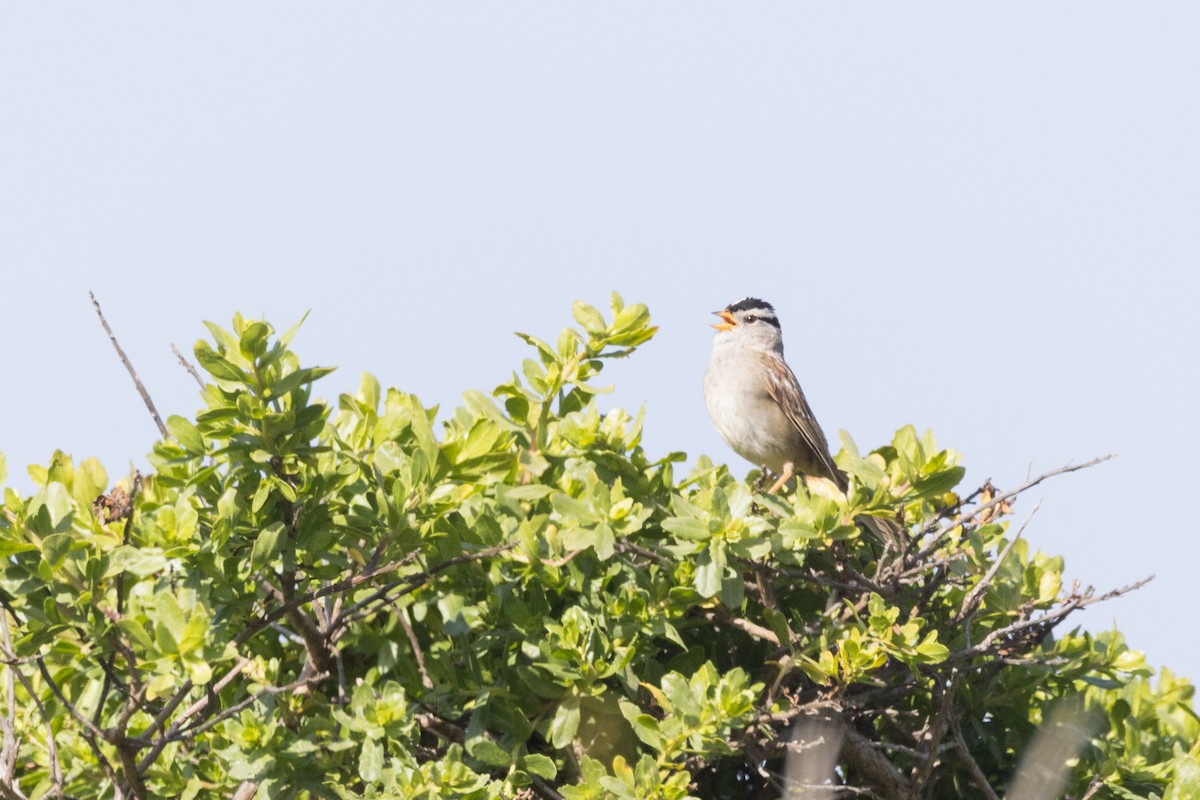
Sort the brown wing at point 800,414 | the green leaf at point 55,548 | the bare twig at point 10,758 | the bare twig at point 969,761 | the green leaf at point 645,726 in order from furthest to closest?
the brown wing at point 800,414
the bare twig at point 969,761
the bare twig at point 10,758
the green leaf at point 645,726
the green leaf at point 55,548

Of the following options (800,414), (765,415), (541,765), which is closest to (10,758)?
(541,765)

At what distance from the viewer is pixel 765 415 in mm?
7211

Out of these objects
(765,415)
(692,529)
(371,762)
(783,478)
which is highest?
(765,415)

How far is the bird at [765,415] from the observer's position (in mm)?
7164

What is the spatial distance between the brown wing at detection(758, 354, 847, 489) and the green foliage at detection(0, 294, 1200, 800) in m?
2.48

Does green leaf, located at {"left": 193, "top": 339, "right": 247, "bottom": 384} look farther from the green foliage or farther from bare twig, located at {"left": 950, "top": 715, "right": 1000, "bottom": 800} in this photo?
bare twig, located at {"left": 950, "top": 715, "right": 1000, "bottom": 800}

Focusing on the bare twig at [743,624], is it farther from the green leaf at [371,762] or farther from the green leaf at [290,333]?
the green leaf at [290,333]

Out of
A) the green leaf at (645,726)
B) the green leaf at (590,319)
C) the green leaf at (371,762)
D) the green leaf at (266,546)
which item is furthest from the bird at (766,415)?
the green leaf at (266,546)

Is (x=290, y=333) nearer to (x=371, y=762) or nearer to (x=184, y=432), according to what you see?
(x=184, y=432)

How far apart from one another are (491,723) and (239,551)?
3.14 ft

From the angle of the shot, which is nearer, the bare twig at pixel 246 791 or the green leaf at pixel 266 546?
the green leaf at pixel 266 546

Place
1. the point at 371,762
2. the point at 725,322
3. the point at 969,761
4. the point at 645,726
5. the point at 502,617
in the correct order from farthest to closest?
the point at 725,322
the point at 969,761
the point at 502,617
the point at 645,726
the point at 371,762

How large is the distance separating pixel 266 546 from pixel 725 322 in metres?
4.80

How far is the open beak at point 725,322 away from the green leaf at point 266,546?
4562mm
